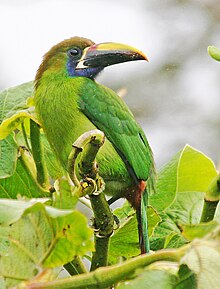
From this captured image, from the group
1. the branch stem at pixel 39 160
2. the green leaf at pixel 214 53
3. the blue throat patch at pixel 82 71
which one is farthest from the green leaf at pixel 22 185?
the blue throat patch at pixel 82 71

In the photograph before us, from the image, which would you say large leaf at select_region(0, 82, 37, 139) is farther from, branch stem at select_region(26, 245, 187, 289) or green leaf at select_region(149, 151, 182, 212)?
branch stem at select_region(26, 245, 187, 289)

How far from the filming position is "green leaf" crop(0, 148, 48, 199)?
64cm

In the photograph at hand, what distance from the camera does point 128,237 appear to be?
0.68 m

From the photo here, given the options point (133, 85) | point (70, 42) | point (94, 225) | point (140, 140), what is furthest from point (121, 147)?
point (133, 85)

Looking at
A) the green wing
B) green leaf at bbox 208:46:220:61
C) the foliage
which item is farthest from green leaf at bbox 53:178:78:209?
the green wing

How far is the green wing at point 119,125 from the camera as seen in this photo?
3.85 feet

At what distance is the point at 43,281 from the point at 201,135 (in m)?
3.91

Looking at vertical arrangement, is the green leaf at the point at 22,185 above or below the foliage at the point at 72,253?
below

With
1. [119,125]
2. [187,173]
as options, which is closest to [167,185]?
[187,173]

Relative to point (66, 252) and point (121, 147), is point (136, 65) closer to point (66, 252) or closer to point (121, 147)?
point (121, 147)

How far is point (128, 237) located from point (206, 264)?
12.8 inches

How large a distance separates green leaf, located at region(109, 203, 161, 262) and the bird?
15.0 inches

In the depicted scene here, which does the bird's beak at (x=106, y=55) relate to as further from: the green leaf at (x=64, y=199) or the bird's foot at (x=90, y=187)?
the green leaf at (x=64, y=199)

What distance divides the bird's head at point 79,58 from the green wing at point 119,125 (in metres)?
0.04
